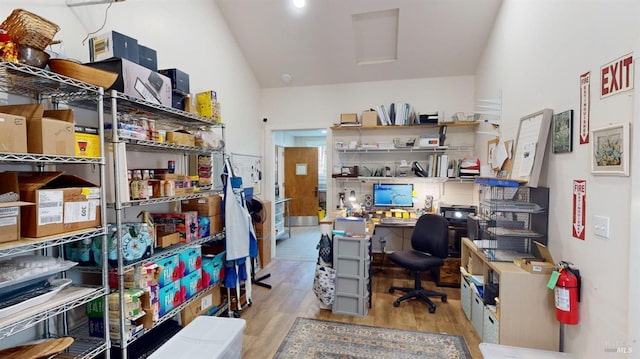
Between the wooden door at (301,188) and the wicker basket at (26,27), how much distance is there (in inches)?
242

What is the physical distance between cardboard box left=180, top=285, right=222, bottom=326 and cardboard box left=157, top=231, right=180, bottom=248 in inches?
20.9

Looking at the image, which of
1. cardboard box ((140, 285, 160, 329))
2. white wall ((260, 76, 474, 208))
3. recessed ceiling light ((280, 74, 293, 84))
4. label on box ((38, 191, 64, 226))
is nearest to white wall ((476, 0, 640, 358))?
white wall ((260, 76, 474, 208))

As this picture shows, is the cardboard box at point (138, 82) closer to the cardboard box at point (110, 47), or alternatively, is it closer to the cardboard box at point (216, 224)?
the cardboard box at point (110, 47)

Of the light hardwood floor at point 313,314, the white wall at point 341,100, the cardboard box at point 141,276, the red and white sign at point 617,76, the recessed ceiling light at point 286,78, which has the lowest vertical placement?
the light hardwood floor at point 313,314

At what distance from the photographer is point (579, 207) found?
6.24 ft

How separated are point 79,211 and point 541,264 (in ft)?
9.43

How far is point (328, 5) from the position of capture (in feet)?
11.6

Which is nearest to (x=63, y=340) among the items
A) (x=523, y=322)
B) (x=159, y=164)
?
(x=159, y=164)

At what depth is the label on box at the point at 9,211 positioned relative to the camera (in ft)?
4.33

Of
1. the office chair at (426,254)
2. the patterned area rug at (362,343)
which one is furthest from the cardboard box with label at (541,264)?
the office chair at (426,254)

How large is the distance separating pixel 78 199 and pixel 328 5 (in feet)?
10.4

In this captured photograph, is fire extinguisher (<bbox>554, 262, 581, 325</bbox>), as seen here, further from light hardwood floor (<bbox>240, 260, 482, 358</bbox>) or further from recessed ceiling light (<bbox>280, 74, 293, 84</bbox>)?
recessed ceiling light (<bbox>280, 74, 293, 84</bbox>)

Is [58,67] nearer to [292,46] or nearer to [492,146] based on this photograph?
[292,46]

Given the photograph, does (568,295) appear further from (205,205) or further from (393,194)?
(205,205)
